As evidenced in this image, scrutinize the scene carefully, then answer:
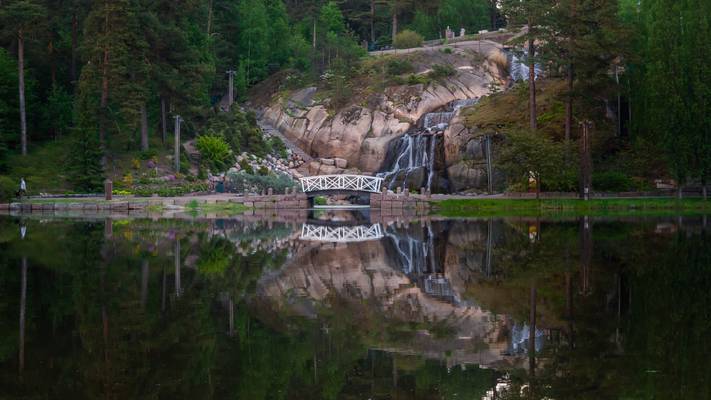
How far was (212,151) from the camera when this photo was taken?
68.3 metres

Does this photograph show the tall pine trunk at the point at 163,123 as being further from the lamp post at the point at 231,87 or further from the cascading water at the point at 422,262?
the cascading water at the point at 422,262

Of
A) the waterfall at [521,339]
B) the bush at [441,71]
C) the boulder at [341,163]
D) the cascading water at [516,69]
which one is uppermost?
the cascading water at [516,69]

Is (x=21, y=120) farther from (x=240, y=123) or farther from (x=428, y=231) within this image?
(x=428, y=231)

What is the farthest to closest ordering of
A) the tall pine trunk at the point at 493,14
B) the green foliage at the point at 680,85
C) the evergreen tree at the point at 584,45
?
the tall pine trunk at the point at 493,14 < the evergreen tree at the point at 584,45 < the green foliage at the point at 680,85

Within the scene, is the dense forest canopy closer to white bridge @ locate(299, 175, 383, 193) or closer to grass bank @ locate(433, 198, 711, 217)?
grass bank @ locate(433, 198, 711, 217)

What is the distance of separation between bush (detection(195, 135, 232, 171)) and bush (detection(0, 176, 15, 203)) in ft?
51.7

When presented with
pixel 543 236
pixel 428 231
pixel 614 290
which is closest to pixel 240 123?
pixel 428 231

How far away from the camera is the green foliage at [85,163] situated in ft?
190

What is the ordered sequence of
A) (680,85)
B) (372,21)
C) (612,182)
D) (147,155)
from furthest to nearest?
(372,21) < (147,155) < (612,182) < (680,85)

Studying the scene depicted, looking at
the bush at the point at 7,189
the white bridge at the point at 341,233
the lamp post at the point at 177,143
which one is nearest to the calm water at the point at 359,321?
the white bridge at the point at 341,233

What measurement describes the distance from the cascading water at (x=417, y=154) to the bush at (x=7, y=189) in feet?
87.3

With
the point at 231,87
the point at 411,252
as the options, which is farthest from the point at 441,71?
the point at 411,252

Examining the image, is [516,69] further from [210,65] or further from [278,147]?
[210,65]

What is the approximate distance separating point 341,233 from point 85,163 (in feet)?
90.1
